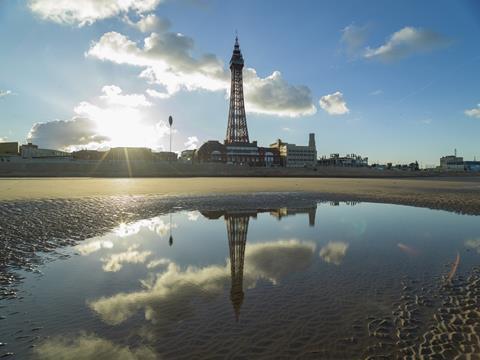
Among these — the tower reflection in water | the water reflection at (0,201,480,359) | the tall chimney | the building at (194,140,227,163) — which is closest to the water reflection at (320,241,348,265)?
the water reflection at (0,201,480,359)

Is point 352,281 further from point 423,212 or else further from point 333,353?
point 423,212

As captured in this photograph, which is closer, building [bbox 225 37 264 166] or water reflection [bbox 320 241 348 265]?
water reflection [bbox 320 241 348 265]

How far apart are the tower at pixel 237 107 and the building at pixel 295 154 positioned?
669 inches

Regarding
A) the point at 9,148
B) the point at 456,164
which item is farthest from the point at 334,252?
the point at 456,164

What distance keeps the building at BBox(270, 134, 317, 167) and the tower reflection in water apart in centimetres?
9859

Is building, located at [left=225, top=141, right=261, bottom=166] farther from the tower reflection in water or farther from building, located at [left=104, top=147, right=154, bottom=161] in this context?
the tower reflection in water

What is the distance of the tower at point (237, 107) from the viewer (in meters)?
107

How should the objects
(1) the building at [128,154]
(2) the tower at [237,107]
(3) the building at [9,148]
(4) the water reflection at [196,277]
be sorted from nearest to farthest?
(4) the water reflection at [196,277] → (3) the building at [9,148] → (1) the building at [128,154] → (2) the tower at [237,107]

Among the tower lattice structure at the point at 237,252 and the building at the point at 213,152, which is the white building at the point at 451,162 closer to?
the building at the point at 213,152

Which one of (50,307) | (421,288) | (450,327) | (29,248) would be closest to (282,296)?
(450,327)

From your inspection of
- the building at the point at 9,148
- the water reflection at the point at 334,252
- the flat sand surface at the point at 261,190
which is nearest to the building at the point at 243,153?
the building at the point at 9,148

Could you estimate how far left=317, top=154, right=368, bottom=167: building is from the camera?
133850 mm

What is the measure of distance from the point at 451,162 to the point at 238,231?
186m

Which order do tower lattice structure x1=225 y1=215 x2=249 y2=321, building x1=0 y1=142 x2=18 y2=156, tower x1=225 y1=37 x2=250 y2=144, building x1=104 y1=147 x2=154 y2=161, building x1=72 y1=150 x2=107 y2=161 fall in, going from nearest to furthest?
tower lattice structure x1=225 y1=215 x2=249 y2=321
building x1=0 y1=142 x2=18 y2=156
building x1=104 y1=147 x2=154 y2=161
building x1=72 y1=150 x2=107 y2=161
tower x1=225 y1=37 x2=250 y2=144
